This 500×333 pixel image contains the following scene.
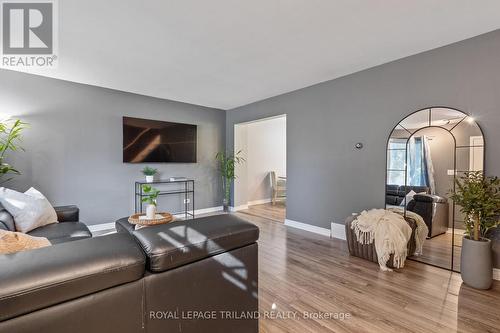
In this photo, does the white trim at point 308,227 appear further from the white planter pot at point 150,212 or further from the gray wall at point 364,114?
the white planter pot at point 150,212

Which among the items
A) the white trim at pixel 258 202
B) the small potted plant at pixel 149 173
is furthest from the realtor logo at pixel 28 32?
the white trim at pixel 258 202

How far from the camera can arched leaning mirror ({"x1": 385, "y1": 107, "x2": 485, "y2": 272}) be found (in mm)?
2586

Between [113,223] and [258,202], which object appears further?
[258,202]

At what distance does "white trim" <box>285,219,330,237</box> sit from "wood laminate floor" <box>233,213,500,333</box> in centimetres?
79

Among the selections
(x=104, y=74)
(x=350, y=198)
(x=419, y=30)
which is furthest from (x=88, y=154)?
(x=419, y=30)

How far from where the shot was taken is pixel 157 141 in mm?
4762

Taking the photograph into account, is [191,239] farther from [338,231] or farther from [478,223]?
[338,231]

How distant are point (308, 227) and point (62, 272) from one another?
3.77 metres

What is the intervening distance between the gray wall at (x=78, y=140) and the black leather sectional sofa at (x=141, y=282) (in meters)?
3.54

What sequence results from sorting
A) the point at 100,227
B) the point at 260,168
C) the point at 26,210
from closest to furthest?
the point at 26,210
the point at 100,227
the point at 260,168

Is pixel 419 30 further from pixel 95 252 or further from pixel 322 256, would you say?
pixel 95 252

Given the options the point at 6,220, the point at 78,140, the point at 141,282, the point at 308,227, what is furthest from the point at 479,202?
the point at 78,140

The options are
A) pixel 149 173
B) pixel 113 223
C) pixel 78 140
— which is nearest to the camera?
pixel 78 140

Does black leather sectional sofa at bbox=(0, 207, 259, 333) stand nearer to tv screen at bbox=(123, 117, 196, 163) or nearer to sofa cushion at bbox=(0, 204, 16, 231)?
sofa cushion at bbox=(0, 204, 16, 231)
